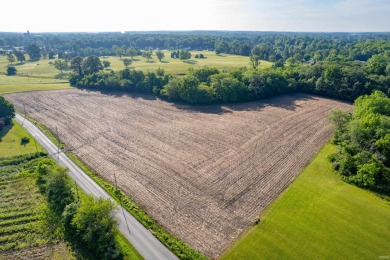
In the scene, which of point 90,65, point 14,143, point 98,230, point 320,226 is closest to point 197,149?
point 320,226

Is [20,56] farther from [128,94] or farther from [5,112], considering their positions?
[5,112]

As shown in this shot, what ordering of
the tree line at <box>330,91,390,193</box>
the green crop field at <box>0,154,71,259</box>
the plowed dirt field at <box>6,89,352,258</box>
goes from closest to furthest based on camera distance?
the green crop field at <box>0,154,71,259</box>
the plowed dirt field at <box>6,89,352,258</box>
the tree line at <box>330,91,390,193</box>

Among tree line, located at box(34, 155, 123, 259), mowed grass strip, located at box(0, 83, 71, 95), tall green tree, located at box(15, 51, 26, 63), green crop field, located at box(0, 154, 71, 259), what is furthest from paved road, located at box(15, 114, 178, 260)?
tall green tree, located at box(15, 51, 26, 63)

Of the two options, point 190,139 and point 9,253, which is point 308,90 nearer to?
point 190,139

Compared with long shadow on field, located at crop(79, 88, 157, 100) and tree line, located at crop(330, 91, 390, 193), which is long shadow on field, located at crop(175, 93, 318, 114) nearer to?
long shadow on field, located at crop(79, 88, 157, 100)

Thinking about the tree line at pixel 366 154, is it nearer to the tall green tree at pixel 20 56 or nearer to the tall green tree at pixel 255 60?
the tall green tree at pixel 255 60
